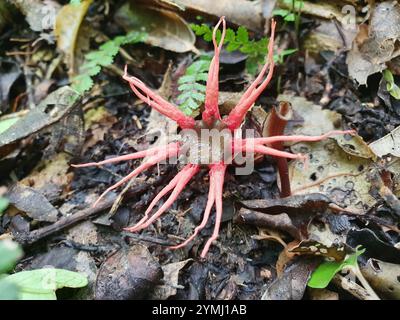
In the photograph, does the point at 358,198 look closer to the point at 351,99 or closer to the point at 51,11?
the point at 351,99

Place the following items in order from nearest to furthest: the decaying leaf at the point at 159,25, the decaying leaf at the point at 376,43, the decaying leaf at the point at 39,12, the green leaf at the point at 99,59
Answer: the decaying leaf at the point at 376,43 → the green leaf at the point at 99,59 → the decaying leaf at the point at 159,25 → the decaying leaf at the point at 39,12

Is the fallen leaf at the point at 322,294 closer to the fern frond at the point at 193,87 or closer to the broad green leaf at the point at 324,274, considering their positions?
the broad green leaf at the point at 324,274

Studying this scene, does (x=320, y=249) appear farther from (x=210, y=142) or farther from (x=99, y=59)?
(x=99, y=59)

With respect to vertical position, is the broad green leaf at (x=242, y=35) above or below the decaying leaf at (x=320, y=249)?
above

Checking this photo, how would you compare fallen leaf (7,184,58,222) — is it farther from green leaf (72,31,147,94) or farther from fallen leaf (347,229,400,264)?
fallen leaf (347,229,400,264)

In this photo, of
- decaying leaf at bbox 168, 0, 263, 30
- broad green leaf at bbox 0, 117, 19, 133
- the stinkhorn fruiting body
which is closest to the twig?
the stinkhorn fruiting body

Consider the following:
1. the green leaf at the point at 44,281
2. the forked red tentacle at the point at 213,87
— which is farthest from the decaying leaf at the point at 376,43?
the green leaf at the point at 44,281

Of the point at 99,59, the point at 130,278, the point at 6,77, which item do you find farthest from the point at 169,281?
the point at 6,77
